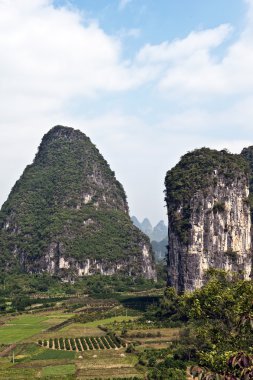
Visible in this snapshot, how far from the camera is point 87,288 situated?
125 meters

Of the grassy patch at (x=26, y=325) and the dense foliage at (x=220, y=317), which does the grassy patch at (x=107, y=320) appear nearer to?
the grassy patch at (x=26, y=325)

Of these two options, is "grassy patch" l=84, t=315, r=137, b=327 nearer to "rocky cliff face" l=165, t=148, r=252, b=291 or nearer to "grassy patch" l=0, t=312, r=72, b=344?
"grassy patch" l=0, t=312, r=72, b=344

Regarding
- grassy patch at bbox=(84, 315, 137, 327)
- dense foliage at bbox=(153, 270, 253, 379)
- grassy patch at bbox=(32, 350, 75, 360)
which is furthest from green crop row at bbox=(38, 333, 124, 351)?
dense foliage at bbox=(153, 270, 253, 379)

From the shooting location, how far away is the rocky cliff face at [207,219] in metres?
87.1

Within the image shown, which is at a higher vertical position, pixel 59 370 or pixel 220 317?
pixel 220 317

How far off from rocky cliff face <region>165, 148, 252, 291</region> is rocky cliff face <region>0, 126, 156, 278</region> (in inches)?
2288

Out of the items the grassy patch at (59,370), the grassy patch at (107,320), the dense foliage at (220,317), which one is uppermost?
the dense foliage at (220,317)

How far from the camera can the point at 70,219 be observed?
154m

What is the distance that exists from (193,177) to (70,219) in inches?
2862

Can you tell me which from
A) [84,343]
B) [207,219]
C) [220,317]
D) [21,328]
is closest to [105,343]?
[84,343]

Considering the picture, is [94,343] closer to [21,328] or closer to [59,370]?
[59,370]

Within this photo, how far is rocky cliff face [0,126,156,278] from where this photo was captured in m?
146

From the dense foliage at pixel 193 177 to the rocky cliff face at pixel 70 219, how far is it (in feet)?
196

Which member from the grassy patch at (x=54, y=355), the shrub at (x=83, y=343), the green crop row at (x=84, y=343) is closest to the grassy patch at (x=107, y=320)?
the green crop row at (x=84, y=343)
